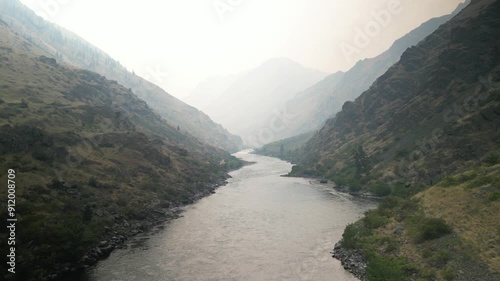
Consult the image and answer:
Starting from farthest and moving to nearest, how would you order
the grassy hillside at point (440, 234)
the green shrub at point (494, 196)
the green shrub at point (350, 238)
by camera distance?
the green shrub at point (350, 238)
the green shrub at point (494, 196)
the grassy hillside at point (440, 234)

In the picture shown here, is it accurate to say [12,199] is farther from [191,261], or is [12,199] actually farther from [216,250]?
[216,250]

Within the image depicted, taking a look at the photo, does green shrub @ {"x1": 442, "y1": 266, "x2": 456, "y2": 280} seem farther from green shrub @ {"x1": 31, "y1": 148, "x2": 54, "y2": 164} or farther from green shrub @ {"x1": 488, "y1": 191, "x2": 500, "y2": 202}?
green shrub @ {"x1": 31, "y1": 148, "x2": 54, "y2": 164}

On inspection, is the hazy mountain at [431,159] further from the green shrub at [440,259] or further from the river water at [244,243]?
the river water at [244,243]

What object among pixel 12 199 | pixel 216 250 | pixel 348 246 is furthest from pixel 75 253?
pixel 348 246

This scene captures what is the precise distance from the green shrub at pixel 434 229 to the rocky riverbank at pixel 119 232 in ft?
154

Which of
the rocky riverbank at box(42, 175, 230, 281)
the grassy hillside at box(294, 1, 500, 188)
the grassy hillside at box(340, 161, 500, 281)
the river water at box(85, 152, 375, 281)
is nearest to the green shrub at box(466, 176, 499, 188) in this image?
the grassy hillside at box(340, 161, 500, 281)

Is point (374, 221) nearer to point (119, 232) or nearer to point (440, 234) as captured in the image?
point (440, 234)

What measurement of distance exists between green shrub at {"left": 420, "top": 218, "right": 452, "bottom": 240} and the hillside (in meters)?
47.4

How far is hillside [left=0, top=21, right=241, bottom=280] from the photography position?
1747 inches

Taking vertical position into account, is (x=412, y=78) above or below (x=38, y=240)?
above

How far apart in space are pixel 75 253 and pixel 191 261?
1622 centimetres

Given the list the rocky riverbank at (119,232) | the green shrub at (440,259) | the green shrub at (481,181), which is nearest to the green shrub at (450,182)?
the green shrub at (481,181)

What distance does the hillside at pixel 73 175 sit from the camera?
1747 inches

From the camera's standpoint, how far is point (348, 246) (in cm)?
4872
